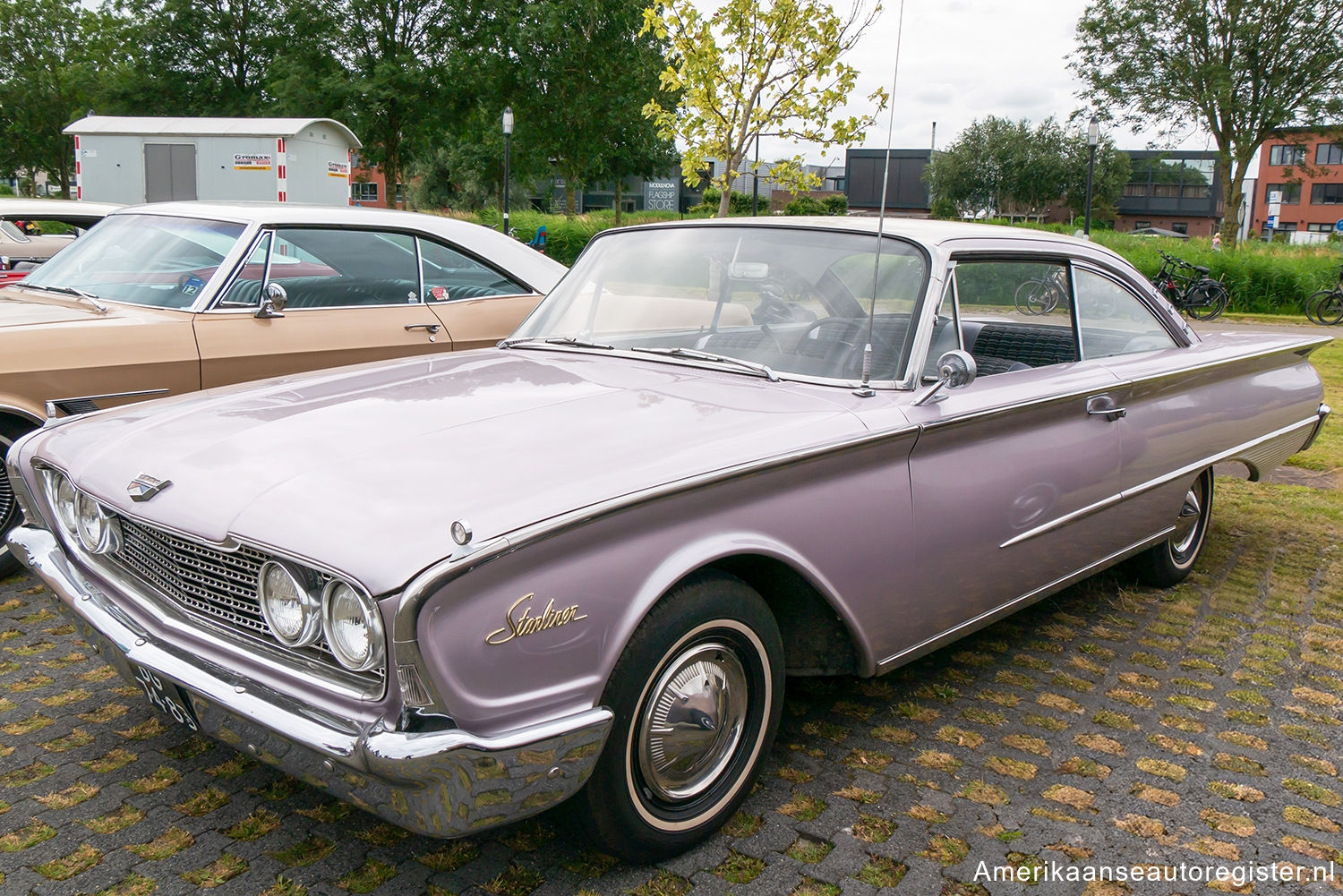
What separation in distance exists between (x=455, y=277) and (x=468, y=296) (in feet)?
0.40

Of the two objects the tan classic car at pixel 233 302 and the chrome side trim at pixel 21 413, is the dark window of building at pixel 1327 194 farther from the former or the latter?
the chrome side trim at pixel 21 413

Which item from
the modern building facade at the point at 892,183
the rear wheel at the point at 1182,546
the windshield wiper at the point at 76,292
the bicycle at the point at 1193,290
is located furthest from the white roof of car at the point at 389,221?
the modern building facade at the point at 892,183

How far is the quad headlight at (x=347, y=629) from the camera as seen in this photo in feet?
6.46

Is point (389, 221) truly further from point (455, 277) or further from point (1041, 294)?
point (1041, 294)

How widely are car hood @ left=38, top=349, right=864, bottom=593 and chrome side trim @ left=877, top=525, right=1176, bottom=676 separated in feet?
2.32

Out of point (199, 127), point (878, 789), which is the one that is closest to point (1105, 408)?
point (878, 789)

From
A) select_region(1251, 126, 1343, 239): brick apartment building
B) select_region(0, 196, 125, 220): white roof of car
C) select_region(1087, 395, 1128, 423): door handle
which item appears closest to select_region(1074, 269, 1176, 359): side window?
select_region(1087, 395, 1128, 423): door handle

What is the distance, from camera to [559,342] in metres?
3.57

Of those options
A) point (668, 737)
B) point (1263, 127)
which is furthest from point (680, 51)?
point (1263, 127)

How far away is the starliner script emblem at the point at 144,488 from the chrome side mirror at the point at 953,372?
191 centimetres

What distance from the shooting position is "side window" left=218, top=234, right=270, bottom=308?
4754mm

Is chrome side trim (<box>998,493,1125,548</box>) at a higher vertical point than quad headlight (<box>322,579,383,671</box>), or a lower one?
lower

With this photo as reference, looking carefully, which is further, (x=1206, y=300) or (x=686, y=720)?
(x=1206, y=300)

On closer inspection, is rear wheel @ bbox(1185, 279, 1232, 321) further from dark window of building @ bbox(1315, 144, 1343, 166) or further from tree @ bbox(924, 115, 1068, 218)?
dark window of building @ bbox(1315, 144, 1343, 166)
